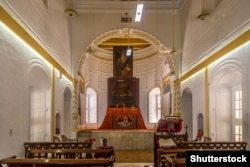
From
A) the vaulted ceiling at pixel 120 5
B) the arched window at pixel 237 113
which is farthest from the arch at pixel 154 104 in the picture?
the arched window at pixel 237 113

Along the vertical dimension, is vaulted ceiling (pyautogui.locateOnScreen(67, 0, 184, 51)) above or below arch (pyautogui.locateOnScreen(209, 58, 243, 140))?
above

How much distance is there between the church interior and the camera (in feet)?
19.9

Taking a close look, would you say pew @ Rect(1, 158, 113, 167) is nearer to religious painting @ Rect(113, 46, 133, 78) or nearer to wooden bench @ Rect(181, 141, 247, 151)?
wooden bench @ Rect(181, 141, 247, 151)

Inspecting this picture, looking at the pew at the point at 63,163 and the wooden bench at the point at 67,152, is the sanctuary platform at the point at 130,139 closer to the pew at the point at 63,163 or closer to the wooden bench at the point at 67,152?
the wooden bench at the point at 67,152

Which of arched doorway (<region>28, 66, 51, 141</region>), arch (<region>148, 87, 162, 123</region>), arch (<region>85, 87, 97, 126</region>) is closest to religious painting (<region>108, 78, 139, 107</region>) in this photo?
arch (<region>148, 87, 162, 123</region>)

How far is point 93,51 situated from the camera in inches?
467

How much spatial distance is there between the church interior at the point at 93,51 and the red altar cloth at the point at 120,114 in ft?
9.01

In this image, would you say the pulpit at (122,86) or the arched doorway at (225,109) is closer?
the arched doorway at (225,109)

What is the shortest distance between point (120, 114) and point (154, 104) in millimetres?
2771

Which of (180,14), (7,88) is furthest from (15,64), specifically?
(180,14)

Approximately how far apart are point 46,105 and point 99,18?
525cm

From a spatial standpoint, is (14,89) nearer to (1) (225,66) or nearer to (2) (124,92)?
(1) (225,66)

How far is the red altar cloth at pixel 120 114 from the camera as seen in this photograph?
59.1 feet

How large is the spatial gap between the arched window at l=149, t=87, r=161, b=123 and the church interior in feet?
7.75
